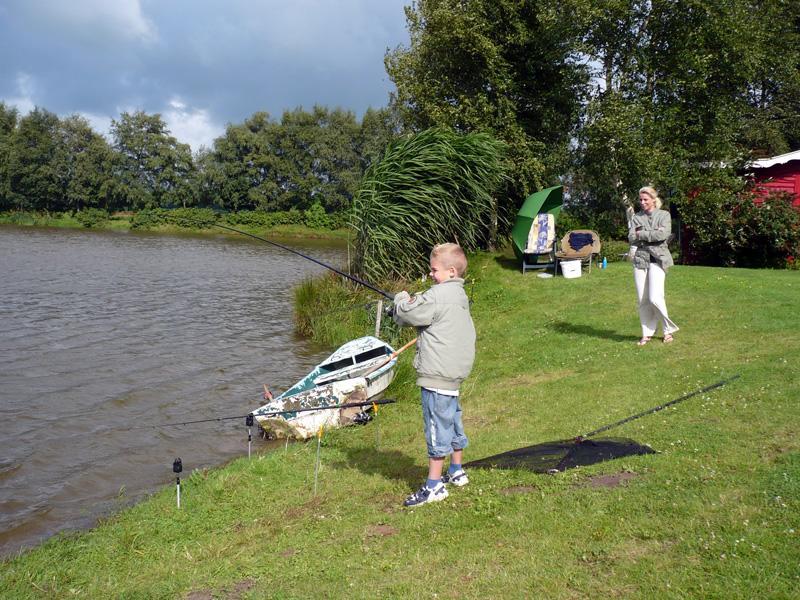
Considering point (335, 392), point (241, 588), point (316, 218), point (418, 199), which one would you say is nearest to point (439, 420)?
point (241, 588)

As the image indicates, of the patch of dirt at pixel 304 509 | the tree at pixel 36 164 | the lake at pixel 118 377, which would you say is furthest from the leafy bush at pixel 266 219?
the patch of dirt at pixel 304 509

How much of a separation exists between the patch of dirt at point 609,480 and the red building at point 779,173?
64.0 feet

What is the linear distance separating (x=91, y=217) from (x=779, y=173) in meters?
61.7

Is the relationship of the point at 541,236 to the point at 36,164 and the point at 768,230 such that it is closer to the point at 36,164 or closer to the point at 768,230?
the point at 768,230

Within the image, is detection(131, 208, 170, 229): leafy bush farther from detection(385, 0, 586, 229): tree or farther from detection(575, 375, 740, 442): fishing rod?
detection(575, 375, 740, 442): fishing rod

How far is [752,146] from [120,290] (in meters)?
28.1

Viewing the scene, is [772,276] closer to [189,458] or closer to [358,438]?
[358,438]

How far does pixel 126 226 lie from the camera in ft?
219

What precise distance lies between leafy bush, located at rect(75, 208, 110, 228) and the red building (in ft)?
199

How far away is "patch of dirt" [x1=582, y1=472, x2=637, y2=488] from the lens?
18.5 ft

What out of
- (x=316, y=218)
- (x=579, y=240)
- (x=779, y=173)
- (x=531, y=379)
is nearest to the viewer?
(x=531, y=379)

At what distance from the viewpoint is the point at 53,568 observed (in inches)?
241

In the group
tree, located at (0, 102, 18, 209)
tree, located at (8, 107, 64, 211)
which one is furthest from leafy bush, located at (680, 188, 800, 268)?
tree, located at (0, 102, 18, 209)

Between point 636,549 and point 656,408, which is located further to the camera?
point 656,408
